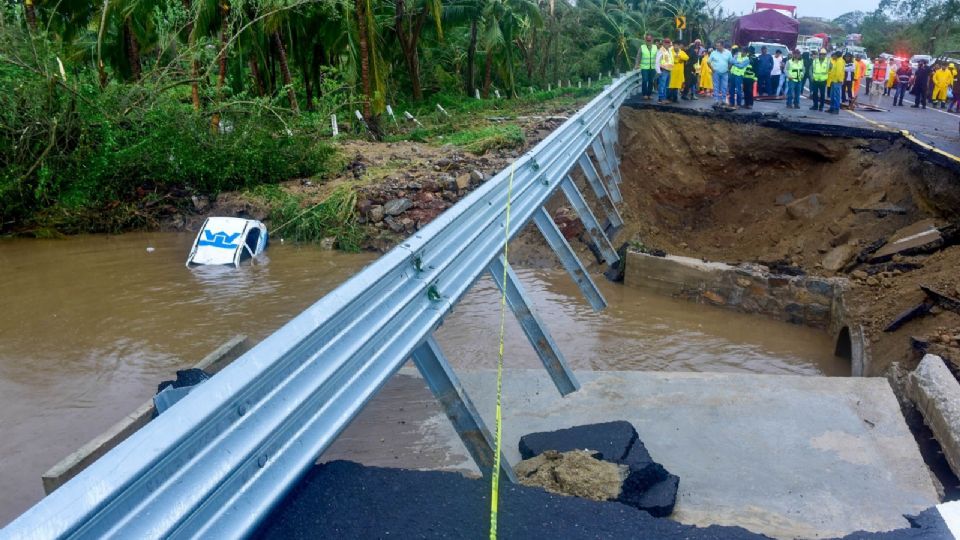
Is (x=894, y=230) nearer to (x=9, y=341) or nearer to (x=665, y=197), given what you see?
(x=665, y=197)

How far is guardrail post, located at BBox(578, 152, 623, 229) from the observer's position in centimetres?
895

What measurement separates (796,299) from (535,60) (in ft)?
102

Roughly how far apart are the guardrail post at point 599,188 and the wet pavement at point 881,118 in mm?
4665

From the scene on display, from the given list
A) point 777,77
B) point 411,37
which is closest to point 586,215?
point 777,77

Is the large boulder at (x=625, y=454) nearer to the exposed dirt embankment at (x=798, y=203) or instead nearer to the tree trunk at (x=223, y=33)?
the exposed dirt embankment at (x=798, y=203)

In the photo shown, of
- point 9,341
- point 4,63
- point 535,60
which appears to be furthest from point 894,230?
point 535,60

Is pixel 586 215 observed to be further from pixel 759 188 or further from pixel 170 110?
pixel 170 110

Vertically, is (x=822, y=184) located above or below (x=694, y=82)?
below

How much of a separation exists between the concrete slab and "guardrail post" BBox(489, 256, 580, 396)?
0.49 ft

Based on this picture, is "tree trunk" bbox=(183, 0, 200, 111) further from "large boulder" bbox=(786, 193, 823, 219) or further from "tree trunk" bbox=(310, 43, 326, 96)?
"large boulder" bbox=(786, 193, 823, 219)

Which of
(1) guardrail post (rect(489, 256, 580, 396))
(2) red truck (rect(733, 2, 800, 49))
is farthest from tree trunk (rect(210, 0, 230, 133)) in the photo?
(2) red truck (rect(733, 2, 800, 49))

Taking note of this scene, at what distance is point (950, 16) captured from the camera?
50031mm

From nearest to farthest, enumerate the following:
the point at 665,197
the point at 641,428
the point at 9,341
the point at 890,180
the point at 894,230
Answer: the point at 641,428 < the point at 9,341 < the point at 894,230 < the point at 890,180 < the point at 665,197

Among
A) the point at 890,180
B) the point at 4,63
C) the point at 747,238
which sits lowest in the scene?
the point at 747,238
